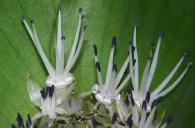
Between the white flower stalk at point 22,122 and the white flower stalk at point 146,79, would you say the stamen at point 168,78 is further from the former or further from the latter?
the white flower stalk at point 22,122

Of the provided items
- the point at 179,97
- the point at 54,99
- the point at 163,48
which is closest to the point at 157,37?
the point at 163,48

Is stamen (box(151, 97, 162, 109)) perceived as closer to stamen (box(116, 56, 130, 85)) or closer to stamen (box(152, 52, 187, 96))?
stamen (box(152, 52, 187, 96))

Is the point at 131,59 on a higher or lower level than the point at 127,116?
higher

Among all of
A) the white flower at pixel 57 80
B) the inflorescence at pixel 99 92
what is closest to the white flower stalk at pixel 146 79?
the inflorescence at pixel 99 92

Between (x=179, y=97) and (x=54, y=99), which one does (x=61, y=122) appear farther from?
(x=179, y=97)

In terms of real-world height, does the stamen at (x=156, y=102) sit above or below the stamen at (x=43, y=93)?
below
